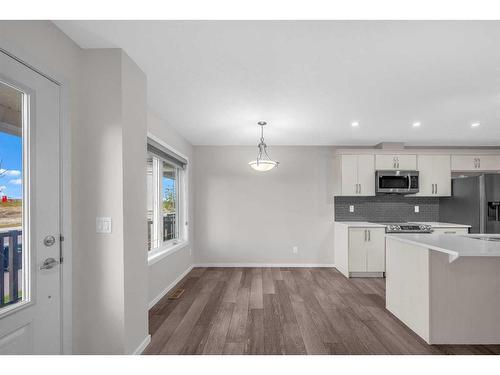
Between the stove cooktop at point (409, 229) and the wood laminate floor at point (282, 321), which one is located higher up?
the stove cooktop at point (409, 229)

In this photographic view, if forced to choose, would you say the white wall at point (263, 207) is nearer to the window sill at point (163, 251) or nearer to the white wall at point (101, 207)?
the window sill at point (163, 251)

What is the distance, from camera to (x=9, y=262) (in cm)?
145

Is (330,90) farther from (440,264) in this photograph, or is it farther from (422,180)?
(422,180)

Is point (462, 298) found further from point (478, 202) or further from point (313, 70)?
point (478, 202)

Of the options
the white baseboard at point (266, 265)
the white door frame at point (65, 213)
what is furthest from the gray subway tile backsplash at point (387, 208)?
the white door frame at point (65, 213)

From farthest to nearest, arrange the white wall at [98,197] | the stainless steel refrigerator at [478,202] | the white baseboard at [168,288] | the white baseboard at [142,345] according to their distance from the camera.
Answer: the stainless steel refrigerator at [478,202] → the white baseboard at [168,288] → the white baseboard at [142,345] → the white wall at [98,197]

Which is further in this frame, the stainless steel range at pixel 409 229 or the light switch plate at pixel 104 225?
the stainless steel range at pixel 409 229

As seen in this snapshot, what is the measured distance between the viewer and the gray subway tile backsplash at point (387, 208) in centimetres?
532

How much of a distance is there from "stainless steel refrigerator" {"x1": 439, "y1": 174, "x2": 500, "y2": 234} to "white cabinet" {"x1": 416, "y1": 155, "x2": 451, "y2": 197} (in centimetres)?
19

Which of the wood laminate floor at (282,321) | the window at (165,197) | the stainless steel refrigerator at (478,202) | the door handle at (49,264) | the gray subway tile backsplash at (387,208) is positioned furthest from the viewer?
the gray subway tile backsplash at (387,208)

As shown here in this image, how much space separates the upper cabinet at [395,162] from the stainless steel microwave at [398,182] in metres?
0.13

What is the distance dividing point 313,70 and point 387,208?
3936mm

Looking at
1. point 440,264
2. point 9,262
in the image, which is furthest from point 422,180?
point 9,262

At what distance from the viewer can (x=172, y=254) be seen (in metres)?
4.12
